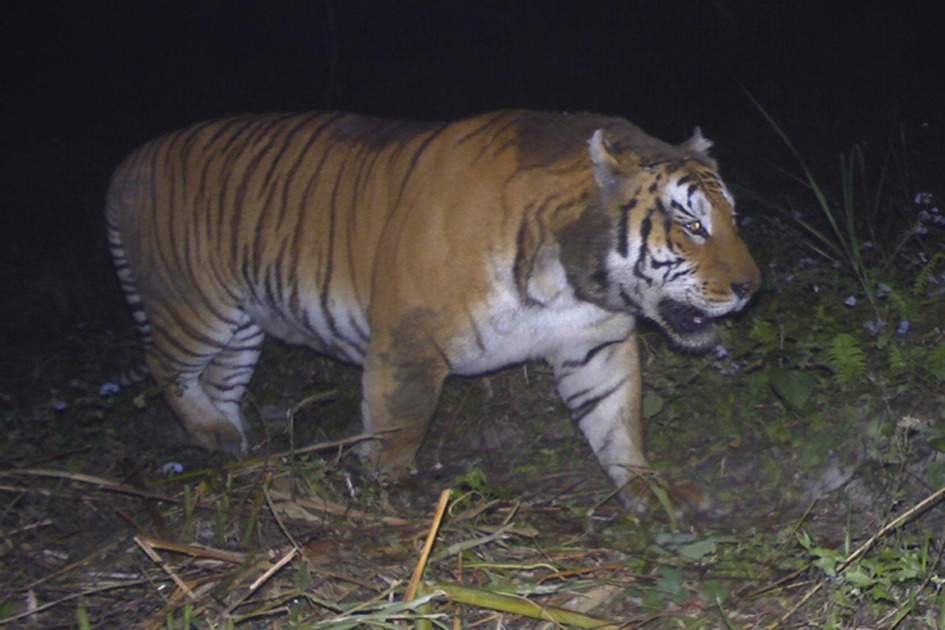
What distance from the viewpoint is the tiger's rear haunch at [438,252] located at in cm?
284

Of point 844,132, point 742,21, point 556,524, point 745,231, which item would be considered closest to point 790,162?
point 844,132

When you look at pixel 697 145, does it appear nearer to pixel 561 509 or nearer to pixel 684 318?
pixel 684 318

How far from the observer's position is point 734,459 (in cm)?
321

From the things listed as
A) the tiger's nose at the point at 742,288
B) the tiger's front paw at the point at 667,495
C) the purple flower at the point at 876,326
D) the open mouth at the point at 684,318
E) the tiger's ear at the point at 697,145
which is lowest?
the tiger's front paw at the point at 667,495

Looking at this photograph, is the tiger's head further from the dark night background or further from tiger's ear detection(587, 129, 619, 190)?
the dark night background

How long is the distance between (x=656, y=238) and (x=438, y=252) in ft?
1.99

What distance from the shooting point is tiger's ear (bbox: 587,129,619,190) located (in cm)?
281

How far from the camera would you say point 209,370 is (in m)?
4.27

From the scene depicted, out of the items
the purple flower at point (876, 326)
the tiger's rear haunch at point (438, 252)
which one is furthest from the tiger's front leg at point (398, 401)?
the purple flower at point (876, 326)

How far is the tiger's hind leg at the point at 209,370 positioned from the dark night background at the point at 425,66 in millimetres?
3020

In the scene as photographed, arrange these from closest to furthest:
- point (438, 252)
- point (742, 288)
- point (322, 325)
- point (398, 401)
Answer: point (742, 288) < point (438, 252) < point (398, 401) < point (322, 325)

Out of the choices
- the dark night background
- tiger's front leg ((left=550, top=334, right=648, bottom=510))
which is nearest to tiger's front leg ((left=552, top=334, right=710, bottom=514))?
tiger's front leg ((left=550, top=334, right=648, bottom=510))

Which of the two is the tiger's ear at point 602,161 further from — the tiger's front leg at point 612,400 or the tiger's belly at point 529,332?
the tiger's front leg at point 612,400

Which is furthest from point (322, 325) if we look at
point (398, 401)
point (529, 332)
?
point (529, 332)
